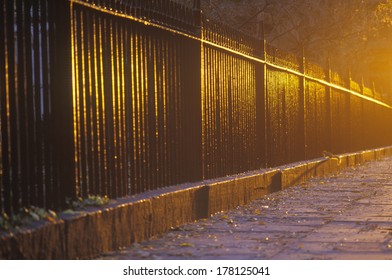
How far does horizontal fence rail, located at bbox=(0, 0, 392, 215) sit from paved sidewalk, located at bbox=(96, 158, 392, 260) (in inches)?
25.6

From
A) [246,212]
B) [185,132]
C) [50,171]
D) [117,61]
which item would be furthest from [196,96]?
[50,171]

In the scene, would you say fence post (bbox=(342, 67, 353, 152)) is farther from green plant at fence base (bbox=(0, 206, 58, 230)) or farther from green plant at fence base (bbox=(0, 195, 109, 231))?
green plant at fence base (bbox=(0, 206, 58, 230))

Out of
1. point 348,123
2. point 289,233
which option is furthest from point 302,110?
point 289,233

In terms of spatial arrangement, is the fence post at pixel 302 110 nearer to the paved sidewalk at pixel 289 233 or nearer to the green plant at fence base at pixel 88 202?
the paved sidewalk at pixel 289 233

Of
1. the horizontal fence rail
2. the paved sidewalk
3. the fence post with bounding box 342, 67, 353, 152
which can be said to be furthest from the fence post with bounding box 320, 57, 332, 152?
the paved sidewalk

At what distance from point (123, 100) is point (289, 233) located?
198 cm

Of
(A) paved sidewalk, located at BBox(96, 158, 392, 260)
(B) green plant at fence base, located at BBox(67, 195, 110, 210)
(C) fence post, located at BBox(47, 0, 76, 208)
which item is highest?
(C) fence post, located at BBox(47, 0, 76, 208)

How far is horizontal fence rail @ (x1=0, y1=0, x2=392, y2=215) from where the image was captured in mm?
6766

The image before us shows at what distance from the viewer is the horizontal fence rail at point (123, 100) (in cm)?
677

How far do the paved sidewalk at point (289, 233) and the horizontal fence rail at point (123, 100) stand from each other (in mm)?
651

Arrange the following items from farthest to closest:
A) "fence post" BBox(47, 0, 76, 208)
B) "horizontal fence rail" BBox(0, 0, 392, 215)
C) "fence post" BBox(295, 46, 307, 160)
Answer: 1. "fence post" BBox(295, 46, 307, 160)
2. "fence post" BBox(47, 0, 76, 208)
3. "horizontal fence rail" BBox(0, 0, 392, 215)

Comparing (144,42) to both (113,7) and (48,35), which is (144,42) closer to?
(113,7)

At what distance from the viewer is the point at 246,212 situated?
35.6 ft

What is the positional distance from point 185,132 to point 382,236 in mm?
2769
